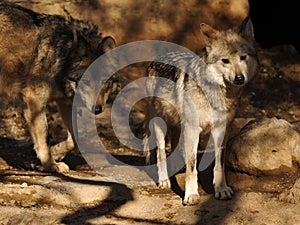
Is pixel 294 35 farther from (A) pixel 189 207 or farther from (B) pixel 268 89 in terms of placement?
(A) pixel 189 207

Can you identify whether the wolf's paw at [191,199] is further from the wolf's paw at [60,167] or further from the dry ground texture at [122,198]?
the wolf's paw at [60,167]

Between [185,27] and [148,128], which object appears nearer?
[148,128]

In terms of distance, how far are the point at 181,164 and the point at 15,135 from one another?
132 inches

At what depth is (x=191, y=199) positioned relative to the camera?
4875 millimetres

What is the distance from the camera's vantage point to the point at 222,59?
4.83 meters

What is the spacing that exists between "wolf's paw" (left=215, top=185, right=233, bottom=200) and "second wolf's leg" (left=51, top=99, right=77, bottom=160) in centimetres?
235

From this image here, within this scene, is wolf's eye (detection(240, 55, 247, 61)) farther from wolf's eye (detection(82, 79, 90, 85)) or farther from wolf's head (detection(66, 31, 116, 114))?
wolf's eye (detection(82, 79, 90, 85))

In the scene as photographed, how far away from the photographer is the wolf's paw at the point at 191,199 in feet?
16.0

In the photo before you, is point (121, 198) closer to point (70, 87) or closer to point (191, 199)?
point (191, 199)

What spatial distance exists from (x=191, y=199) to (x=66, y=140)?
2.35 metres

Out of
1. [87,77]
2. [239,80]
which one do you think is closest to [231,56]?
[239,80]

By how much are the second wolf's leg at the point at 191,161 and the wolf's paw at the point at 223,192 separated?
20 centimetres

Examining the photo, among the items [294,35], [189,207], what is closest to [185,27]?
[294,35]

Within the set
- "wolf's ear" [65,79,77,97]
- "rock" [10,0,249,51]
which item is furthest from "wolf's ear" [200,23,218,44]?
"rock" [10,0,249,51]
